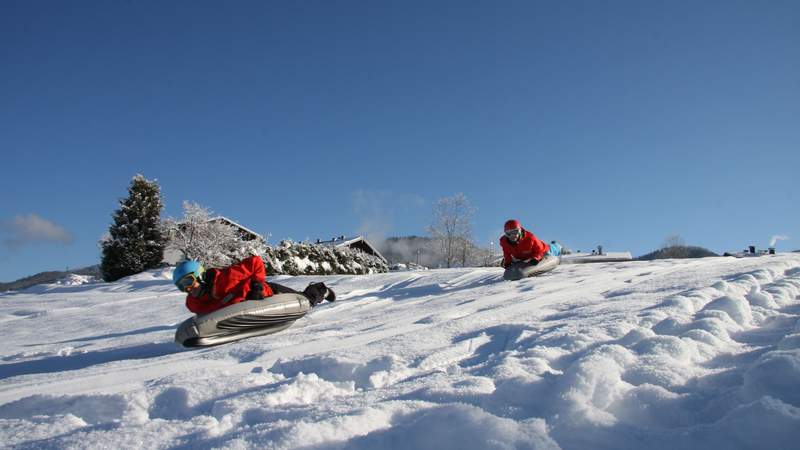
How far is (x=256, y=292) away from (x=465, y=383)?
149 inches

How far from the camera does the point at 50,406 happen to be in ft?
10.5

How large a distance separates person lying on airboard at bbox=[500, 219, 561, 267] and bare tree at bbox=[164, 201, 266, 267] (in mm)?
17112

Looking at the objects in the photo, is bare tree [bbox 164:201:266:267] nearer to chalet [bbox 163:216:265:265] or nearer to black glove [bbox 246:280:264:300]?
chalet [bbox 163:216:265:265]

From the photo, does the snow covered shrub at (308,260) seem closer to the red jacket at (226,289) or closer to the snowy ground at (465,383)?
the red jacket at (226,289)

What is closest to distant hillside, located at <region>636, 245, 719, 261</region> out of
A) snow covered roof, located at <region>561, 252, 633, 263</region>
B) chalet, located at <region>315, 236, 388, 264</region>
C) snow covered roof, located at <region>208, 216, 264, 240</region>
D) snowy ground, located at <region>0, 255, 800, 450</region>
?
snow covered roof, located at <region>561, 252, 633, 263</region>

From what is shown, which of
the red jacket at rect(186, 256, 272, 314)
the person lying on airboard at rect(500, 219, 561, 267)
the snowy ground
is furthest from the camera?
the person lying on airboard at rect(500, 219, 561, 267)

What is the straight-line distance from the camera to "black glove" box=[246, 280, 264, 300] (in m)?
6.10

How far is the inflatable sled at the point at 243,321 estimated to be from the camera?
18.2 ft


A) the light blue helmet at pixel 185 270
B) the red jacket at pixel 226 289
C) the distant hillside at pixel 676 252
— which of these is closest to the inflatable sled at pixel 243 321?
the red jacket at pixel 226 289

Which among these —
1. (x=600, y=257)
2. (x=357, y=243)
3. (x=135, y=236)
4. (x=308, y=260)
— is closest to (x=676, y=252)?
(x=600, y=257)

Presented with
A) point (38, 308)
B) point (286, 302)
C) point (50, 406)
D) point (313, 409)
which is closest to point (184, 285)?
point (286, 302)

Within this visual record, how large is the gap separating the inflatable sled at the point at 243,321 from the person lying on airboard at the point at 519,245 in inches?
189

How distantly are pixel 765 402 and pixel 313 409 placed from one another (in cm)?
206

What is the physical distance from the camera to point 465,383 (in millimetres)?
2961
